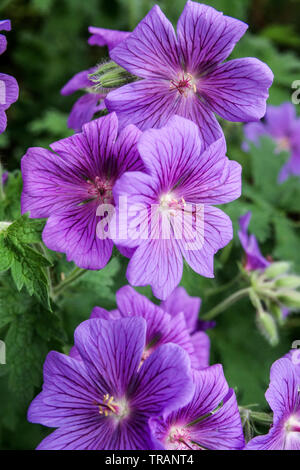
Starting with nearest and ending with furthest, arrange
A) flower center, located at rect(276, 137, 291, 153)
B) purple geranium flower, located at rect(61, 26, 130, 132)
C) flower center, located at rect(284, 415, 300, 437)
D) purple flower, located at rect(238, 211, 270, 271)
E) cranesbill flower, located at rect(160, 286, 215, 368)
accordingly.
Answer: flower center, located at rect(284, 415, 300, 437) → purple geranium flower, located at rect(61, 26, 130, 132) → cranesbill flower, located at rect(160, 286, 215, 368) → purple flower, located at rect(238, 211, 270, 271) → flower center, located at rect(276, 137, 291, 153)

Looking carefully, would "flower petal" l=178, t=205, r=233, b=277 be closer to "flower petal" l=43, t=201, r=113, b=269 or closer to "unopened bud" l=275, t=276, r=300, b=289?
"flower petal" l=43, t=201, r=113, b=269

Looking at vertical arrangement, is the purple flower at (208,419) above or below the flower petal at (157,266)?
below

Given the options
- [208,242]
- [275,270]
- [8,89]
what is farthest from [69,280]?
[275,270]

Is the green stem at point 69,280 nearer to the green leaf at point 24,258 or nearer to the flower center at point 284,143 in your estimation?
the green leaf at point 24,258

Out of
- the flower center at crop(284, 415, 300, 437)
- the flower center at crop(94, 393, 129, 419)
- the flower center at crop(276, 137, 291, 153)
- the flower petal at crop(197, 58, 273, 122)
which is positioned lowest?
the flower center at crop(284, 415, 300, 437)

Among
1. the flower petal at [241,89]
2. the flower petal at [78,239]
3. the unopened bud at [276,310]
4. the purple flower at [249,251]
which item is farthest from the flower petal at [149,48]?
the unopened bud at [276,310]

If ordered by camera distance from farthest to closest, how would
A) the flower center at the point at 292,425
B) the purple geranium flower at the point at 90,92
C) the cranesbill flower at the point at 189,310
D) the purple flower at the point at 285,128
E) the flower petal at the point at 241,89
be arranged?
the purple flower at the point at 285,128
the cranesbill flower at the point at 189,310
the purple geranium flower at the point at 90,92
the flower center at the point at 292,425
the flower petal at the point at 241,89

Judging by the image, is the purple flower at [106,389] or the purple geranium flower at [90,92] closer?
the purple flower at [106,389]

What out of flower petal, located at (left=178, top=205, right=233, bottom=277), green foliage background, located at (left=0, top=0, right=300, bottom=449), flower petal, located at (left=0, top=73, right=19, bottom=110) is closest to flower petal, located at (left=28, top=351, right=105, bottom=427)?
green foliage background, located at (left=0, top=0, right=300, bottom=449)
